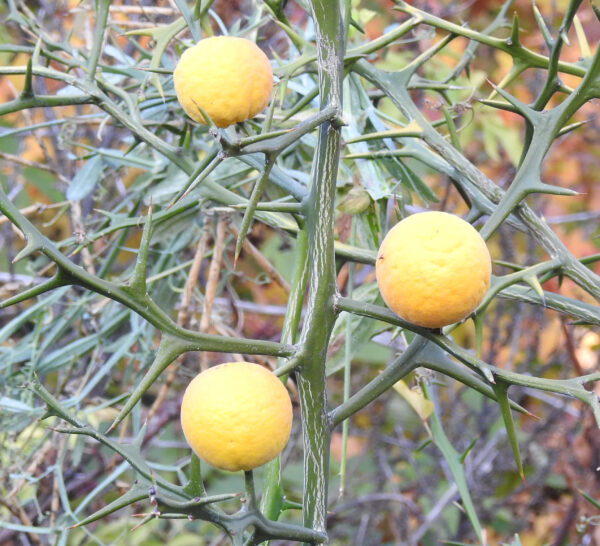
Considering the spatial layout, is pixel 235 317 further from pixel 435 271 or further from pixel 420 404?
pixel 435 271

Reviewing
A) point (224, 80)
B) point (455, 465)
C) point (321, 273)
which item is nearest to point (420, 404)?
point (455, 465)

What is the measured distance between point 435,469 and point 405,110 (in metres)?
1.19

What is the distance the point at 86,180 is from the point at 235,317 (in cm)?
34

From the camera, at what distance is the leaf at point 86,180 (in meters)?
0.89

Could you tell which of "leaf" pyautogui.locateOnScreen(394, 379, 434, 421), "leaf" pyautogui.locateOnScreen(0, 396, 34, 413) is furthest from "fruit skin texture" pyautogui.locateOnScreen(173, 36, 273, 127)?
"leaf" pyautogui.locateOnScreen(0, 396, 34, 413)

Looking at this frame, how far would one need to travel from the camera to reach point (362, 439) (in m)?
1.96

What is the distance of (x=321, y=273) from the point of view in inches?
19.3

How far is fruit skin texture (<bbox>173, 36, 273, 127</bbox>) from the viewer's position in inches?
18.0

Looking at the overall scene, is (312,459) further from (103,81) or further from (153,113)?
(153,113)

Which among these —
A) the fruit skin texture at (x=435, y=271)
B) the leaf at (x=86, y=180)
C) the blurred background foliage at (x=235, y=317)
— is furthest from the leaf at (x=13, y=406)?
the fruit skin texture at (x=435, y=271)

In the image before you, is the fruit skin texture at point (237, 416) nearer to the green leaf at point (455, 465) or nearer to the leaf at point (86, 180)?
the green leaf at point (455, 465)

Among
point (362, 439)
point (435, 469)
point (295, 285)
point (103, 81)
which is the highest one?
point (103, 81)

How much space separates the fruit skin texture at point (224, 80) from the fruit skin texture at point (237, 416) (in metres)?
0.17

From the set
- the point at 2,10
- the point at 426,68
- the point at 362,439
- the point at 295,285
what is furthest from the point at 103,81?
the point at 362,439
